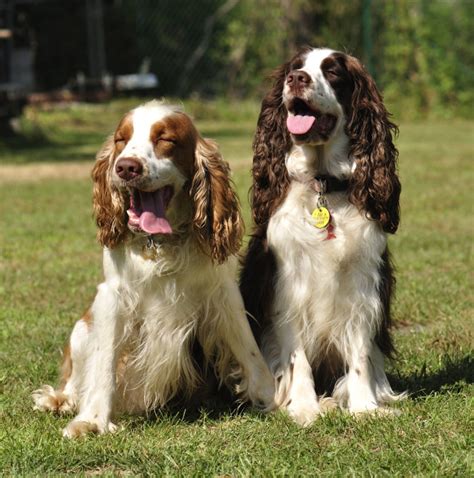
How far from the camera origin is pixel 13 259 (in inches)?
356

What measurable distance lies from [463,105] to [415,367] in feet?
62.2

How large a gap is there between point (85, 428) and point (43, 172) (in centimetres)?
1112

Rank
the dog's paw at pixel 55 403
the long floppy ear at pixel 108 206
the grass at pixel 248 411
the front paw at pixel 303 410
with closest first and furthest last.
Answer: the grass at pixel 248 411 < the long floppy ear at pixel 108 206 < the front paw at pixel 303 410 < the dog's paw at pixel 55 403

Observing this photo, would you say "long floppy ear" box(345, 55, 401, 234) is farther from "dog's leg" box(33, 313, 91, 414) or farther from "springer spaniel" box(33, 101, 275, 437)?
"dog's leg" box(33, 313, 91, 414)

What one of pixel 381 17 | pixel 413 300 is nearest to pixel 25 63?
pixel 381 17

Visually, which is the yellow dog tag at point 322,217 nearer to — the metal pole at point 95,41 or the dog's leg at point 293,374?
the dog's leg at point 293,374

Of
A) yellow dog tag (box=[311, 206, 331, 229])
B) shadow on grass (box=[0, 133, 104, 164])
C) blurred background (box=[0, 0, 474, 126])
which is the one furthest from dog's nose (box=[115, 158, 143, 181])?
blurred background (box=[0, 0, 474, 126])

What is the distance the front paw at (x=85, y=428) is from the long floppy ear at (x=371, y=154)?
152 cm

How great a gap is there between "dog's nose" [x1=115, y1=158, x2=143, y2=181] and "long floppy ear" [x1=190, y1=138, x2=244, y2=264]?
0.39 meters

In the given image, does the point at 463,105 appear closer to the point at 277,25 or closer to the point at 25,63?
the point at 277,25

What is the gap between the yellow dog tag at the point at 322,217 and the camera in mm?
4887

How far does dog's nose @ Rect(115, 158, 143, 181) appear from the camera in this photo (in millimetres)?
4473

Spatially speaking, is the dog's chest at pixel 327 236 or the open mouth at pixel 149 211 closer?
the open mouth at pixel 149 211

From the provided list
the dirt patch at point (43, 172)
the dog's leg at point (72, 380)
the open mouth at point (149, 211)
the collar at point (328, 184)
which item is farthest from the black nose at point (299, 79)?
the dirt patch at point (43, 172)
